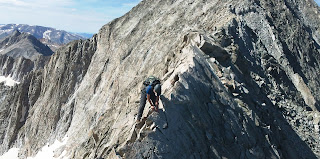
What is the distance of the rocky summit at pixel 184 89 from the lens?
1310cm

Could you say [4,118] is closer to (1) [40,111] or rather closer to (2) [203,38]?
(1) [40,111]

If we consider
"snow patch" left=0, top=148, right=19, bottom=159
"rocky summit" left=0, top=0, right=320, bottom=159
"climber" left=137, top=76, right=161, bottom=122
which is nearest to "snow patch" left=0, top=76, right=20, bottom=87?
"rocky summit" left=0, top=0, right=320, bottom=159

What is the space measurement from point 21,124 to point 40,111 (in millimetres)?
11259

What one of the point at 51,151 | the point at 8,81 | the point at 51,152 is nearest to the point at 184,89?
the point at 51,152

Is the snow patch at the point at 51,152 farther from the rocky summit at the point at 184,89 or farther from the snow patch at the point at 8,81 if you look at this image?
the snow patch at the point at 8,81

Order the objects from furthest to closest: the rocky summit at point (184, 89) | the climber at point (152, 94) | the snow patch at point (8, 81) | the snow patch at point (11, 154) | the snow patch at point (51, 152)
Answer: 1. the snow patch at point (8, 81)
2. the snow patch at point (11, 154)
3. the snow patch at point (51, 152)
4. the rocky summit at point (184, 89)
5. the climber at point (152, 94)

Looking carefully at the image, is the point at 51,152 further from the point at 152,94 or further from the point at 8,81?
the point at 8,81

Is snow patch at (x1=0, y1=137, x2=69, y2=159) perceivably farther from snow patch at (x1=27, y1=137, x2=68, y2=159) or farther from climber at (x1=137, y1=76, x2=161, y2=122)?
climber at (x1=137, y1=76, x2=161, y2=122)

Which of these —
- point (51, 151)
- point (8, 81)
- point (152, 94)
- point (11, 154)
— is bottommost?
point (11, 154)

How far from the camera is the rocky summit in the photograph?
516 inches

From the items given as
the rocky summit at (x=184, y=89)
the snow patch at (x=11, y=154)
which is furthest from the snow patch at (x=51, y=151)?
the snow patch at (x=11, y=154)

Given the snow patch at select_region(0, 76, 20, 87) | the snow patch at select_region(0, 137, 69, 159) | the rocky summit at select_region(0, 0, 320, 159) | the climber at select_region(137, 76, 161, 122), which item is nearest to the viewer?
the climber at select_region(137, 76, 161, 122)

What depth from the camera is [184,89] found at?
13375mm

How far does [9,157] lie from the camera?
51.2 meters
